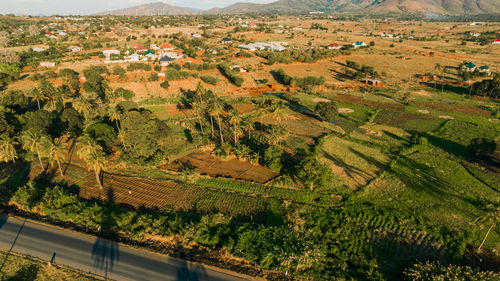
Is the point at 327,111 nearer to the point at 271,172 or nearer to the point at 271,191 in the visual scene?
the point at 271,172

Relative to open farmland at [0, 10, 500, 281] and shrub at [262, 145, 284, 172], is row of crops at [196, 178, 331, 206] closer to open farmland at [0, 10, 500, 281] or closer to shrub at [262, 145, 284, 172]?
open farmland at [0, 10, 500, 281]

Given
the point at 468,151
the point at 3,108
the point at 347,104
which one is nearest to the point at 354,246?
the point at 468,151

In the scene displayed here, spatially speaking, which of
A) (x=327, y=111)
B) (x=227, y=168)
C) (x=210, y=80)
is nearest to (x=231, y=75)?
(x=210, y=80)

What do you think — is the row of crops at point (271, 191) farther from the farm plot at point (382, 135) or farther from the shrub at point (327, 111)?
the shrub at point (327, 111)

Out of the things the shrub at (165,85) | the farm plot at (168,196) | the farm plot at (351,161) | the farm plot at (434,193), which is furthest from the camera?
the shrub at (165,85)

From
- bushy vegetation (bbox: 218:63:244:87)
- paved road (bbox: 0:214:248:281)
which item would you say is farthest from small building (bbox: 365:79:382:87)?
paved road (bbox: 0:214:248:281)

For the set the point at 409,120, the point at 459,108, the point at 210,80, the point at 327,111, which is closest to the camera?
the point at 327,111

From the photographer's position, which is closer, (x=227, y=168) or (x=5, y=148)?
(x=5, y=148)

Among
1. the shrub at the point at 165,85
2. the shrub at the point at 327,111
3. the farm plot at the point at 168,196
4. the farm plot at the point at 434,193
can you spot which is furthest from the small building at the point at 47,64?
the farm plot at the point at 434,193
